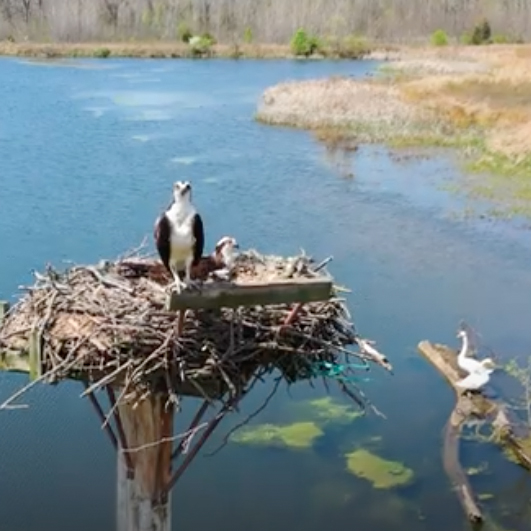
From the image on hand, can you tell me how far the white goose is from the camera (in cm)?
1253

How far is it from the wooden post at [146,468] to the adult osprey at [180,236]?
2.62ft

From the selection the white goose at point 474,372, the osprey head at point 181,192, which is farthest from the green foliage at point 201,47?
the osprey head at point 181,192

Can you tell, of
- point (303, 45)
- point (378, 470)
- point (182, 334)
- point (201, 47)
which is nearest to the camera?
point (182, 334)

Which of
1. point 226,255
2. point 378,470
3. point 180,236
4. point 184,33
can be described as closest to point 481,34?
point 184,33

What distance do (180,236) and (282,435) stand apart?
263 inches

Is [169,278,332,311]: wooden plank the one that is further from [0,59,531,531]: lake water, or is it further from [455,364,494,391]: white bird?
[455,364,494,391]: white bird

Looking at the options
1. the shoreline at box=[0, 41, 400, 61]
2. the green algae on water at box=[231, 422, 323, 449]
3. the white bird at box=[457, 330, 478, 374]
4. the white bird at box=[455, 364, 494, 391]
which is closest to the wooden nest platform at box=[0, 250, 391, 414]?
the green algae on water at box=[231, 422, 323, 449]

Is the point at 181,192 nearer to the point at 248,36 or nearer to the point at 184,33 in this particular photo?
the point at 184,33

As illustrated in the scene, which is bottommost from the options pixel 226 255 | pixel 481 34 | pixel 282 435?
pixel 481 34

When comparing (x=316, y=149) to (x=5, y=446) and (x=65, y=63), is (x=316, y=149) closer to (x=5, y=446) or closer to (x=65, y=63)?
(x=5, y=446)

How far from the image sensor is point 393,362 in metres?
13.6

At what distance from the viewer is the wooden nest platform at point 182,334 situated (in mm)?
5215

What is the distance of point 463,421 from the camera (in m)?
12.2

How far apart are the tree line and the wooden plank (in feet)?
215
